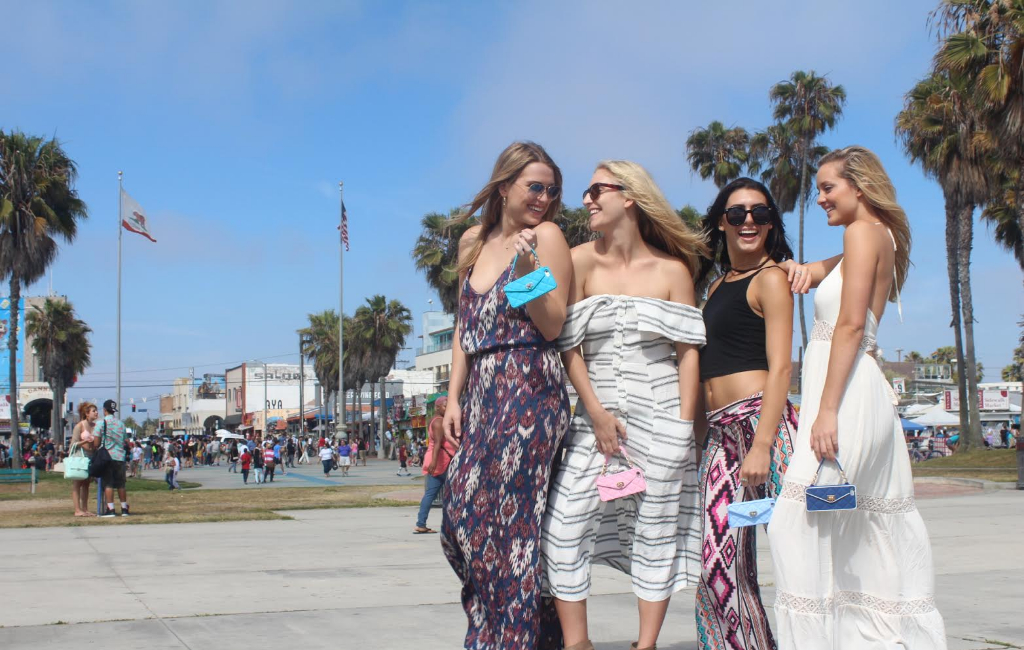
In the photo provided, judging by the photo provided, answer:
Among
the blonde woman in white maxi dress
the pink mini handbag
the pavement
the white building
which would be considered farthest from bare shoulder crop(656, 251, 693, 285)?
the white building

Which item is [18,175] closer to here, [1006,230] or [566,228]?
[566,228]

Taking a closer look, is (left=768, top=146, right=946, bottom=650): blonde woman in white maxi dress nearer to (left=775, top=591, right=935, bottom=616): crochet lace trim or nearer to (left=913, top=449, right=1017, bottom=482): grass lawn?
(left=775, top=591, right=935, bottom=616): crochet lace trim

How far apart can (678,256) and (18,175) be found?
112 ft

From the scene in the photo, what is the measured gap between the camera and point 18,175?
33031 millimetres

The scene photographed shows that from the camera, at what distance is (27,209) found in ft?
109

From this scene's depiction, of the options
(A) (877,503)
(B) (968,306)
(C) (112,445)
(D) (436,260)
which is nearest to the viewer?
(A) (877,503)

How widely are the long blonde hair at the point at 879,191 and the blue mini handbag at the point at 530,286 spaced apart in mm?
1061

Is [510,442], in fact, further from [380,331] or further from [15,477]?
[380,331]

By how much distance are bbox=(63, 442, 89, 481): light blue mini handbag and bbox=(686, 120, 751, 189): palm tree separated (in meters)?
30.3

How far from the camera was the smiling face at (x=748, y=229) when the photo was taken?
366cm

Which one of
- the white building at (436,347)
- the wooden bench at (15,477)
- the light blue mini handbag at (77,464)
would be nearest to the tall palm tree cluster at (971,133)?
the light blue mini handbag at (77,464)

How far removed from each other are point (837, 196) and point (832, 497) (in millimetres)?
1023

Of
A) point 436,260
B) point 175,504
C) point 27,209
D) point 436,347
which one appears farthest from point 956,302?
point 436,347

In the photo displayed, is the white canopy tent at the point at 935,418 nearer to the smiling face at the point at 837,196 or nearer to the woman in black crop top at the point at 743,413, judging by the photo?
the woman in black crop top at the point at 743,413
